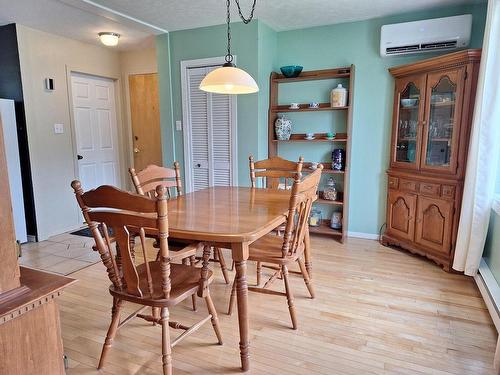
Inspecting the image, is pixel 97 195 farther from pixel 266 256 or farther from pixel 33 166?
pixel 33 166

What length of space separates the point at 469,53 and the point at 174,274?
2700mm

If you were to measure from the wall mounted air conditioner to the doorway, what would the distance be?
1666 mm

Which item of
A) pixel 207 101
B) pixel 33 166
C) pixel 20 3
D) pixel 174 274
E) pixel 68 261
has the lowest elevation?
pixel 68 261

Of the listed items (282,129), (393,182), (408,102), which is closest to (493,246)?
(393,182)

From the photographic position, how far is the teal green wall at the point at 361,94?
140 inches

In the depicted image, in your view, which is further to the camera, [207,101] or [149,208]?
[207,101]

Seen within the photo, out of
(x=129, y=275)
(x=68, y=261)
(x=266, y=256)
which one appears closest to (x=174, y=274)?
(x=129, y=275)

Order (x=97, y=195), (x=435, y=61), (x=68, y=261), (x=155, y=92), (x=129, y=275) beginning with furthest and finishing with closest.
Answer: (x=155, y=92), (x=68, y=261), (x=435, y=61), (x=129, y=275), (x=97, y=195)

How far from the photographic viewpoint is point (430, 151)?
3105 millimetres

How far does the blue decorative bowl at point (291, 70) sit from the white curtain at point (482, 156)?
66.5 inches

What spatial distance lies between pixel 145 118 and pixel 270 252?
12.1ft

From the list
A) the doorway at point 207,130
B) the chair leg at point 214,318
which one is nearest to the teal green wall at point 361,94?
the doorway at point 207,130

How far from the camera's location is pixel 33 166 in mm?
3789

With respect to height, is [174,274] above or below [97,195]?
below
